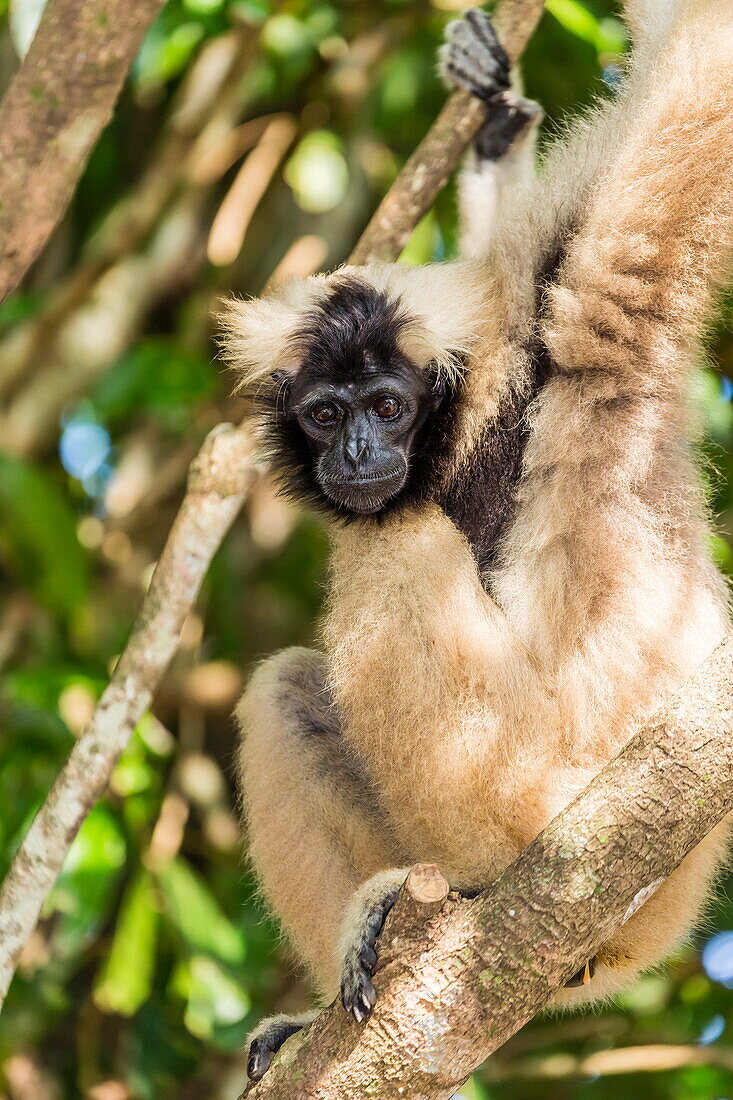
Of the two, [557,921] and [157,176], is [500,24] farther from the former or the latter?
[557,921]

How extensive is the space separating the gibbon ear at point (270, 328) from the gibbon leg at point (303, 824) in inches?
48.5

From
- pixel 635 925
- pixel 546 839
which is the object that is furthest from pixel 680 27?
pixel 635 925

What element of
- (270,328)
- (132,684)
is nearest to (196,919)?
(132,684)

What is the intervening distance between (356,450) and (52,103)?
5.54ft

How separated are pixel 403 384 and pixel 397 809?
1496mm

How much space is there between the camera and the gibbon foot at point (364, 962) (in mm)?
3250

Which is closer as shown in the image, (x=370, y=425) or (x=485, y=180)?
(x=370, y=425)

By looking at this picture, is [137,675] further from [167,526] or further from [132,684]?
[167,526]

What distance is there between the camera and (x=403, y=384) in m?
4.30

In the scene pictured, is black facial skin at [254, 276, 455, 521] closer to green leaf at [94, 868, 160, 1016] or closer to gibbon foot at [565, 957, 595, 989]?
gibbon foot at [565, 957, 595, 989]

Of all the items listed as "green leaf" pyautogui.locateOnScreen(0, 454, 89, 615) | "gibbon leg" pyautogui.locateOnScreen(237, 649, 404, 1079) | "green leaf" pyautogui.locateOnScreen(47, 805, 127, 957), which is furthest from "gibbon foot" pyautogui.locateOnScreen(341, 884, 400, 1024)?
"green leaf" pyautogui.locateOnScreen(0, 454, 89, 615)

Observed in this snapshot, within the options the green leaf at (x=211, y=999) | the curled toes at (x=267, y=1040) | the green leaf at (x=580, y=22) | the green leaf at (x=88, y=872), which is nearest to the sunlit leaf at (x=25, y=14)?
the green leaf at (x=580, y=22)

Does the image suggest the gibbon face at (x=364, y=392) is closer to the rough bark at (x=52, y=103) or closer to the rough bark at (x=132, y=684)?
the rough bark at (x=132, y=684)

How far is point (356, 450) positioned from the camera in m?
4.27
